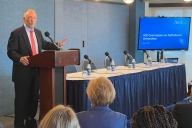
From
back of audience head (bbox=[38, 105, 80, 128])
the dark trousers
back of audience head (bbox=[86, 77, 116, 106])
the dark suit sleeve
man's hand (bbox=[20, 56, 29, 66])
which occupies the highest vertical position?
the dark suit sleeve

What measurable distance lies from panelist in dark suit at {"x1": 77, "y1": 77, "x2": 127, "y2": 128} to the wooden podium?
107 centimetres

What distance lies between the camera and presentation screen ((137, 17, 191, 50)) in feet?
28.4

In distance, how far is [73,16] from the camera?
758 cm

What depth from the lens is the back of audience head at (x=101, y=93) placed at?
2.88 m

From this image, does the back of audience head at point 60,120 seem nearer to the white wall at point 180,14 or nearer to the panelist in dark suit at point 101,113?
the panelist in dark suit at point 101,113

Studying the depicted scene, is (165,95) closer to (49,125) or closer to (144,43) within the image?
(144,43)

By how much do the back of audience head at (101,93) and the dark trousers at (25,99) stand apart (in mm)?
1598

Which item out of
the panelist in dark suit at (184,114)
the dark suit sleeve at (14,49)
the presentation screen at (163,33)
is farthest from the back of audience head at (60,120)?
the presentation screen at (163,33)

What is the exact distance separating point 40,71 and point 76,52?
0.48 meters

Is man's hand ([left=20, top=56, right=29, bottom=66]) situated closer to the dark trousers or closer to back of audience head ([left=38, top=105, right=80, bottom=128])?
the dark trousers

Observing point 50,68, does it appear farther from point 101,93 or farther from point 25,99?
point 101,93

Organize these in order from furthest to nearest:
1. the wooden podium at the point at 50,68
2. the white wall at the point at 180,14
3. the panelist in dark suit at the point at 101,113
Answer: the white wall at the point at 180,14
the wooden podium at the point at 50,68
the panelist in dark suit at the point at 101,113

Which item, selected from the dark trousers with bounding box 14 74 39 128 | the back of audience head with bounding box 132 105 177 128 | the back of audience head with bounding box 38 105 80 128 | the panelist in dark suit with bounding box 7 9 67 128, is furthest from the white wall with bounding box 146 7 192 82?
the back of audience head with bounding box 38 105 80 128

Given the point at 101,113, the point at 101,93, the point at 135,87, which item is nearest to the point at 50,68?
the point at 101,93
